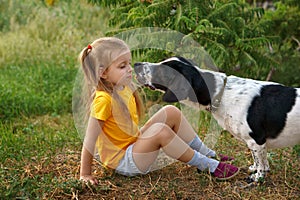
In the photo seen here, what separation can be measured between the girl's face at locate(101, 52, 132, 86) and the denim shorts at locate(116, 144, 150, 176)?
0.55m

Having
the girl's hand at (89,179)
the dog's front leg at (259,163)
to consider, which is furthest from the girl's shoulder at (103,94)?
the dog's front leg at (259,163)

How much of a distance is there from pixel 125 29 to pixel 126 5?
0.49 metres

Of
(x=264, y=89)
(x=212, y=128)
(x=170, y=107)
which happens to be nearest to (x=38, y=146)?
(x=170, y=107)

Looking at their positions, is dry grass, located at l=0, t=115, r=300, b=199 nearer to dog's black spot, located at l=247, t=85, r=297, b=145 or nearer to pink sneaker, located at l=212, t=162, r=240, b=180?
pink sneaker, located at l=212, t=162, r=240, b=180

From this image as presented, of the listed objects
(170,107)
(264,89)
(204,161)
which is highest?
(264,89)

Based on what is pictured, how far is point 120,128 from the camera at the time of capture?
3648 millimetres

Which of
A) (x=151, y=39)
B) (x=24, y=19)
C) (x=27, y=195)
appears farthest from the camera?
(x=24, y=19)

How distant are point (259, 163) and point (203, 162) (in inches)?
17.7

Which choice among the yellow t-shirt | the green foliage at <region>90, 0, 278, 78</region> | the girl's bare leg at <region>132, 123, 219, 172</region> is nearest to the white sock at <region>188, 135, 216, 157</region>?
the girl's bare leg at <region>132, 123, 219, 172</region>

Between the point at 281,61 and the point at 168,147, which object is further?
the point at 281,61

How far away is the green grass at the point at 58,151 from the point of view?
11.4ft

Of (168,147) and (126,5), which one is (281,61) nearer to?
(126,5)

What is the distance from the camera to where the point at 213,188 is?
3607 mm

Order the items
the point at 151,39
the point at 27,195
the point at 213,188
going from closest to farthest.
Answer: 1. the point at 27,195
2. the point at 213,188
3. the point at 151,39
